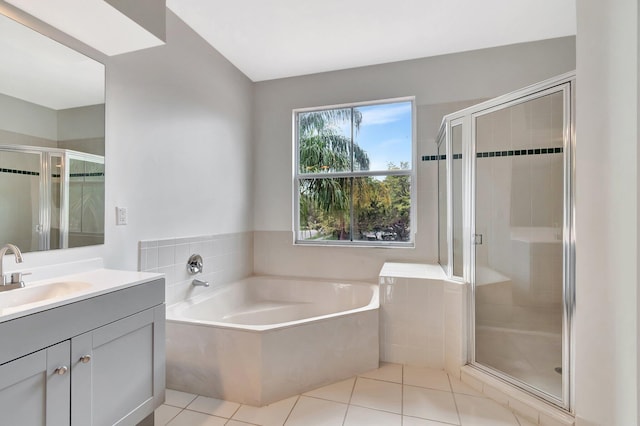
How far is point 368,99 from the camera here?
2939mm

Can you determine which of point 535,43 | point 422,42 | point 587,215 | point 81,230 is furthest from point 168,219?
point 535,43

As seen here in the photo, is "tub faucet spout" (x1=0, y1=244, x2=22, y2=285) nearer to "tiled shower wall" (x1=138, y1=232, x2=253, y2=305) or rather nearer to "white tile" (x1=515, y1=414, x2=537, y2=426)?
"tiled shower wall" (x1=138, y1=232, x2=253, y2=305)

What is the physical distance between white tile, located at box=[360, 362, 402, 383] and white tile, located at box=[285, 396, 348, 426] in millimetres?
406

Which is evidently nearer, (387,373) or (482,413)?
(482,413)

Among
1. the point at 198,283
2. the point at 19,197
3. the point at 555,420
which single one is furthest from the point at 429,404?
the point at 19,197

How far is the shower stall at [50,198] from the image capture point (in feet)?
4.18

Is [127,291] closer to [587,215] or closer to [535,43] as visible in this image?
[587,215]

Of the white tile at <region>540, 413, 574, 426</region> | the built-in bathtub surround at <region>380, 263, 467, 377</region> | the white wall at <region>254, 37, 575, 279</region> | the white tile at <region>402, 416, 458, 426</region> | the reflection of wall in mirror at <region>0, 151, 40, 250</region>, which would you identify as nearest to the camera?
the reflection of wall in mirror at <region>0, 151, 40, 250</region>

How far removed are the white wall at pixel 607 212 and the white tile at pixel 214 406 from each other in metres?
1.72

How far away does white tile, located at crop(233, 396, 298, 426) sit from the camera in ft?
5.17

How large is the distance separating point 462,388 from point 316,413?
102cm

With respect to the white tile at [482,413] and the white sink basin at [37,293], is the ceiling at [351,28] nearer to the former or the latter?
the white sink basin at [37,293]

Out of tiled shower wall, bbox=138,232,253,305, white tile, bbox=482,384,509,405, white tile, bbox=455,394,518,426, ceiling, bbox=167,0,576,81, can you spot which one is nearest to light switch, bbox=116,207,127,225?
tiled shower wall, bbox=138,232,253,305

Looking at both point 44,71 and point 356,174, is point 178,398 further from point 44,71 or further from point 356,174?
point 356,174
